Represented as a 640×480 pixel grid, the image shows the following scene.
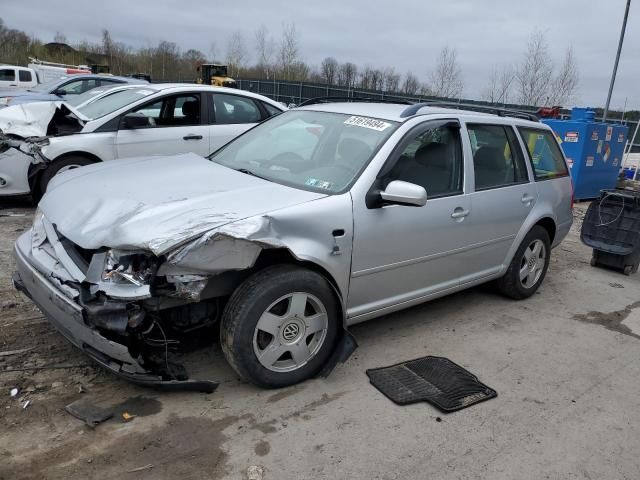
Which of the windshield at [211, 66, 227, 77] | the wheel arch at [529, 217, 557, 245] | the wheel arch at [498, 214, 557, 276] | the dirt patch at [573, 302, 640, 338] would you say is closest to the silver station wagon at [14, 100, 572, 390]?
the wheel arch at [498, 214, 557, 276]

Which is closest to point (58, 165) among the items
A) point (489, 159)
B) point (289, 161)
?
point (289, 161)

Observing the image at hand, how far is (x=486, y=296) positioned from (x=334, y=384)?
240cm

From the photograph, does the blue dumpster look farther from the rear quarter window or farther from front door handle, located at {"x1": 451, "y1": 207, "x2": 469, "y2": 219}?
front door handle, located at {"x1": 451, "y1": 207, "x2": 469, "y2": 219}

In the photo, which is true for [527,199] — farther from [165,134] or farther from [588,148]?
[588,148]

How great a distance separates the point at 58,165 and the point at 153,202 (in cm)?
397

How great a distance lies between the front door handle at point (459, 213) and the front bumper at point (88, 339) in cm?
213

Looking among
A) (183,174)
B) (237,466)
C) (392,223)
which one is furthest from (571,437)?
(183,174)

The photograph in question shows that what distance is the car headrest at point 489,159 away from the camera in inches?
169

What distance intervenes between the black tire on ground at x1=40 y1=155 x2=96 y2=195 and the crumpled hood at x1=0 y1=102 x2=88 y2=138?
412mm

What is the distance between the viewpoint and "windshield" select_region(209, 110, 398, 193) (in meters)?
3.55

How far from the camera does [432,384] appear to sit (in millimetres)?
3498

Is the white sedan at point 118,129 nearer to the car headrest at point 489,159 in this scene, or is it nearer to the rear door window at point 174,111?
the rear door window at point 174,111

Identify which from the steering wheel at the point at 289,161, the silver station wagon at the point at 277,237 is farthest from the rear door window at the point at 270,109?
the steering wheel at the point at 289,161

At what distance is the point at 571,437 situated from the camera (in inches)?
120
